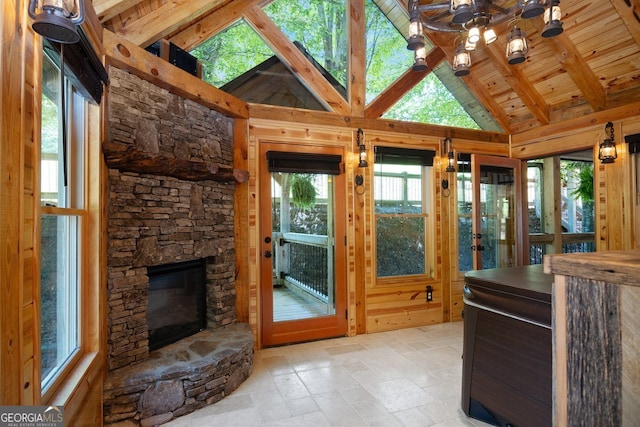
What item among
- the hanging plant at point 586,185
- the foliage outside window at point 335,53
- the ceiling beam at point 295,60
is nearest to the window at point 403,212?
the foliage outside window at point 335,53

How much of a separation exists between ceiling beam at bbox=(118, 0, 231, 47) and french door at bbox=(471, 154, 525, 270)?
12.0ft

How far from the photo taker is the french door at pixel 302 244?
345 cm

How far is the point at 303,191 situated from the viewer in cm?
361

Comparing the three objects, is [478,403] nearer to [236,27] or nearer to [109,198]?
[109,198]

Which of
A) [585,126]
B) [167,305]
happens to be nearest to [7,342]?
[167,305]

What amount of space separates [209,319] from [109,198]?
4.77 feet

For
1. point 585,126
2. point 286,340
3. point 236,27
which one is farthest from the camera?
point 585,126

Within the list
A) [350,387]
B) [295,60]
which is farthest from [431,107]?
[350,387]

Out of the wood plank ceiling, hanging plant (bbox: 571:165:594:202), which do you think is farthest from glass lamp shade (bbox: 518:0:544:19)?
hanging plant (bbox: 571:165:594:202)

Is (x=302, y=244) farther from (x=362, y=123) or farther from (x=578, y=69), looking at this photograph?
(x=578, y=69)

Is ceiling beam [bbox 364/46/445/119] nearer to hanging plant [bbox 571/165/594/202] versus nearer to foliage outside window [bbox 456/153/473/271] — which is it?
foliage outside window [bbox 456/153/473/271]

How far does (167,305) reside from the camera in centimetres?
279

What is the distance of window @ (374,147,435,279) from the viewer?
3959 millimetres

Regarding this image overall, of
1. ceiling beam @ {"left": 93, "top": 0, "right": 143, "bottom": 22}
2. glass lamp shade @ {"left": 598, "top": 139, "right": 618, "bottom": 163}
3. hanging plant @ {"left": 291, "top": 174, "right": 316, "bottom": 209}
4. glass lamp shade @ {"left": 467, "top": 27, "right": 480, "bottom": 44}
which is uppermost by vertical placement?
ceiling beam @ {"left": 93, "top": 0, "right": 143, "bottom": 22}
